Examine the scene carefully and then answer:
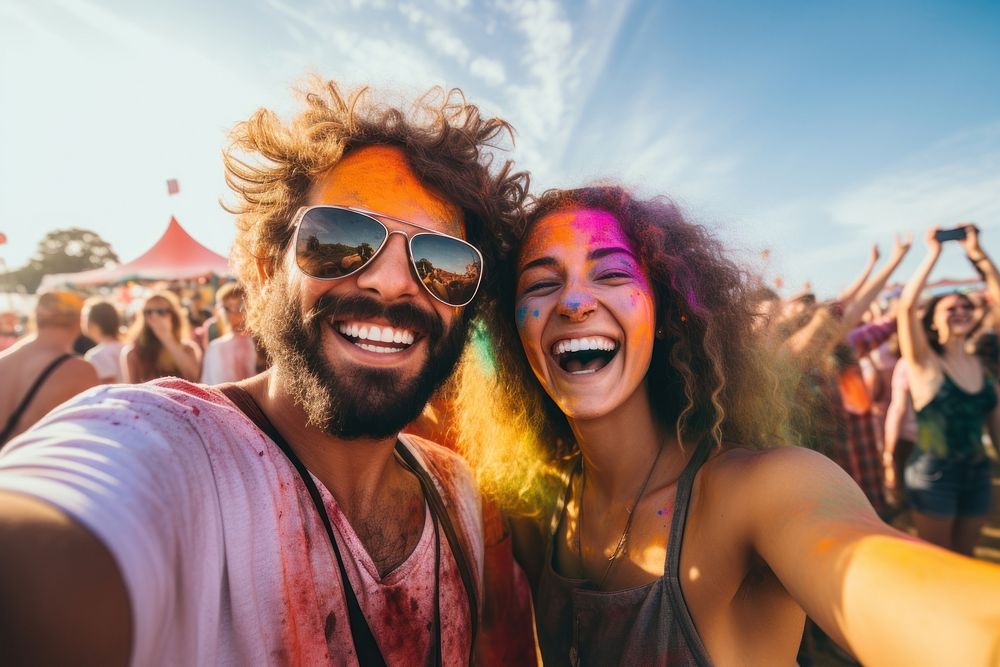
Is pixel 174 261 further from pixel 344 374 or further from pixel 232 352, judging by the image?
pixel 344 374

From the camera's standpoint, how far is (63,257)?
42031mm

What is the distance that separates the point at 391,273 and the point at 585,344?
0.76m

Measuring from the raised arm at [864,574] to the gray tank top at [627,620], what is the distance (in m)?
0.27

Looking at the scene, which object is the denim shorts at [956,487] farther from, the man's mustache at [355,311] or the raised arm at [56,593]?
the raised arm at [56,593]

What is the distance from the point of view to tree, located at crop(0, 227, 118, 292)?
132 ft

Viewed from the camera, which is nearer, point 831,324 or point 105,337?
point 831,324

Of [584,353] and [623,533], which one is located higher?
[584,353]

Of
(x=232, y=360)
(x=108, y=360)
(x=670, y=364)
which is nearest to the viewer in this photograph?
(x=670, y=364)

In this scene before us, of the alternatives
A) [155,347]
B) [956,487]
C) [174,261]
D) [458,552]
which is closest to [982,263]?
[956,487]

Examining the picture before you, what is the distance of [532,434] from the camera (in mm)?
2389

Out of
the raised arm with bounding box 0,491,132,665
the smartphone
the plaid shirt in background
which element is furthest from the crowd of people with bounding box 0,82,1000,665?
the smartphone

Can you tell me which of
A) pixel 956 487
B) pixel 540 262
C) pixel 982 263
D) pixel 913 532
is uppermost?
pixel 982 263

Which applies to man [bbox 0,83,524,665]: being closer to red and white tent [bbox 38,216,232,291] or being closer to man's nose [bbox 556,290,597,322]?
man's nose [bbox 556,290,597,322]

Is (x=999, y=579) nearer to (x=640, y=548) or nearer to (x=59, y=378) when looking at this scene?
(x=640, y=548)
